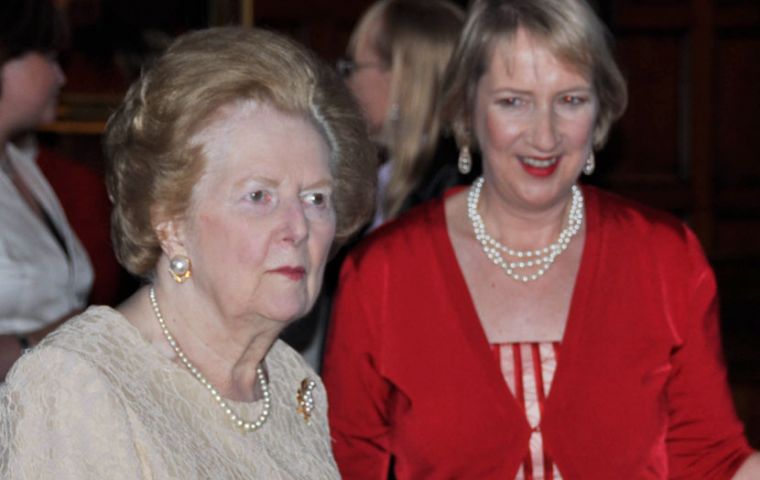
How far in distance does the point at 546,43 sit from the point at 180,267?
116 cm

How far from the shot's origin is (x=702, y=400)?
9.75ft

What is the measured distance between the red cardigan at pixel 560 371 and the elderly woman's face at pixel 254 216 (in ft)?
2.87

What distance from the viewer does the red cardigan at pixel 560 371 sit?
290 centimetres

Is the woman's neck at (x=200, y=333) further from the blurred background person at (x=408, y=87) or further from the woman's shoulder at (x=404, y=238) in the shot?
the blurred background person at (x=408, y=87)

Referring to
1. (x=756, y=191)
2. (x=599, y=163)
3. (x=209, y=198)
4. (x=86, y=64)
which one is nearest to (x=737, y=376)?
(x=756, y=191)

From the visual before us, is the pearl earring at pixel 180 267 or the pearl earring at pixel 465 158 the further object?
the pearl earring at pixel 465 158

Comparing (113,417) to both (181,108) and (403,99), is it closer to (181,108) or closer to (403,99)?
(181,108)

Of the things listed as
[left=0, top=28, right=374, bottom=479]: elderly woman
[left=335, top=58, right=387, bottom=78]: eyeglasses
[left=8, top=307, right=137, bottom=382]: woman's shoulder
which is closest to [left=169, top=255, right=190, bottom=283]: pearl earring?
[left=0, top=28, right=374, bottom=479]: elderly woman

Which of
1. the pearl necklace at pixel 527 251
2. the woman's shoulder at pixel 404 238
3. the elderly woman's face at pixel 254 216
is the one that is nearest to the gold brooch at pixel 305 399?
the elderly woman's face at pixel 254 216

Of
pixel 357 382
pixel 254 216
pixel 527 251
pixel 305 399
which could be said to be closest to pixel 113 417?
pixel 254 216

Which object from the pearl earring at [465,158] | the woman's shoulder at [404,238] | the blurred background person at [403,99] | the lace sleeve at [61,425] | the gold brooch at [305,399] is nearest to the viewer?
the lace sleeve at [61,425]

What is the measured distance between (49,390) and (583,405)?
1.33m

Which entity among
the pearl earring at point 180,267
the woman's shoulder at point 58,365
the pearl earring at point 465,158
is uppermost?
the pearl earring at point 180,267

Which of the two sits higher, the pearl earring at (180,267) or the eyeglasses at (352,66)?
the pearl earring at (180,267)
